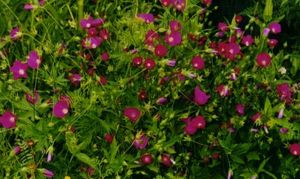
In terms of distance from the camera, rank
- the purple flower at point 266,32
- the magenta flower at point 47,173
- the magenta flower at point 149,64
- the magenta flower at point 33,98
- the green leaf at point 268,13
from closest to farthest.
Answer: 1. the magenta flower at point 47,173
2. the magenta flower at point 33,98
3. the magenta flower at point 149,64
4. the purple flower at point 266,32
5. the green leaf at point 268,13

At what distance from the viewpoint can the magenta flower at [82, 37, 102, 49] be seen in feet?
9.11

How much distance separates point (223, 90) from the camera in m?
2.84

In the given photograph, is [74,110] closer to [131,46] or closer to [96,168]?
[96,168]

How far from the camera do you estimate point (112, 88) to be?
2.72 metres

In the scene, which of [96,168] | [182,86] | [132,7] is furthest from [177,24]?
[96,168]

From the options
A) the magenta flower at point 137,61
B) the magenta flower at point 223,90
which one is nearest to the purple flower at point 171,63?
the magenta flower at point 137,61

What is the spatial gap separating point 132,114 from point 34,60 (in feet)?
1.57

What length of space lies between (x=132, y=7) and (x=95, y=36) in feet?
1.99

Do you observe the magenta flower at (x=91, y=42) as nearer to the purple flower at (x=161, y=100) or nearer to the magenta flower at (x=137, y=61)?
the magenta flower at (x=137, y=61)

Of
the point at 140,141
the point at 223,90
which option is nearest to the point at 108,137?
the point at 140,141

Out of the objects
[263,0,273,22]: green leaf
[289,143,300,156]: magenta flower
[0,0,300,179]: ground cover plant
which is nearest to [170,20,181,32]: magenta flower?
[0,0,300,179]: ground cover plant

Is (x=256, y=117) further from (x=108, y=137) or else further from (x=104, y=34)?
(x=104, y=34)

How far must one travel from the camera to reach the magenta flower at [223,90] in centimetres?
283

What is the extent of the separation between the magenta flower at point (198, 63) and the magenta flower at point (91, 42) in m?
0.43
